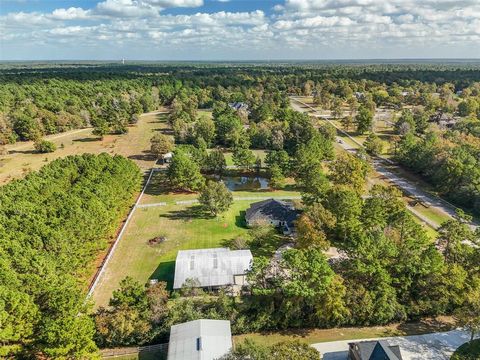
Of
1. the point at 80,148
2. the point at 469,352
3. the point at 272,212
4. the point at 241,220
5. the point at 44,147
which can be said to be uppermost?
the point at 44,147

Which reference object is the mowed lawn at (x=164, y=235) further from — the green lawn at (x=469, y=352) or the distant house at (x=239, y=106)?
the distant house at (x=239, y=106)

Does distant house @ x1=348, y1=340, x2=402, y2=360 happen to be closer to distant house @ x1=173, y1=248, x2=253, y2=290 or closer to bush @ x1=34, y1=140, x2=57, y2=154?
distant house @ x1=173, y1=248, x2=253, y2=290

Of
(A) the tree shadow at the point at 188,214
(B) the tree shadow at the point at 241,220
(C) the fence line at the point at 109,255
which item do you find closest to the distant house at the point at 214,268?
(C) the fence line at the point at 109,255

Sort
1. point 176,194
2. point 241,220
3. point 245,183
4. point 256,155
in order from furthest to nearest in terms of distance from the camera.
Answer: point 256,155 → point 245,183 → point 176,194 → point 241,220

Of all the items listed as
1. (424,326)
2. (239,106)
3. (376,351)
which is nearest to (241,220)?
(424,326)

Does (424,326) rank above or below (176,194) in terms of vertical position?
below

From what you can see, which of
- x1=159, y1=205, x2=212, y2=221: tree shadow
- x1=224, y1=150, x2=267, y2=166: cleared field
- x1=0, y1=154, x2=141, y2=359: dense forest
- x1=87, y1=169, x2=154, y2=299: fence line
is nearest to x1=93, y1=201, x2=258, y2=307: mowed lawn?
x1=159, y1=205, x2=212, y2=221: tree shadow

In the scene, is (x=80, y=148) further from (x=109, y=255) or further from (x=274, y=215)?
(x=274, y=215)
